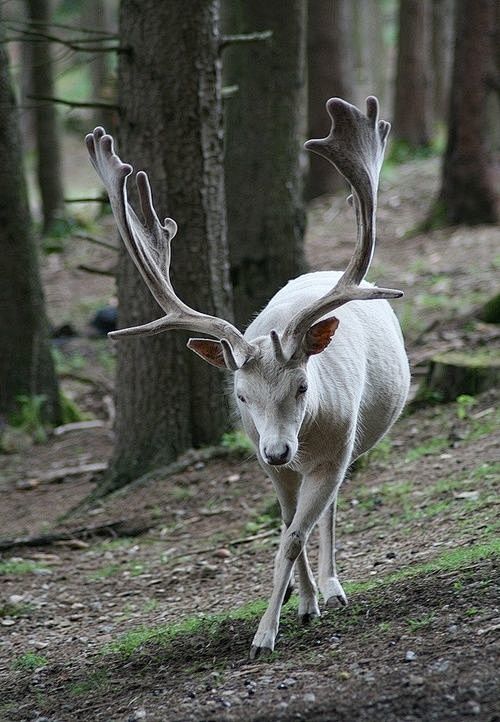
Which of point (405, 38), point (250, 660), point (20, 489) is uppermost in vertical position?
point (405, 38)

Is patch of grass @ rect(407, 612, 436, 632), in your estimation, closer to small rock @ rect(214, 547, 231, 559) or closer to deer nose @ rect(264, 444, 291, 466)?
deer nose @ rect(264, 444, 291, 466)

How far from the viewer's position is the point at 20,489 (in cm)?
983

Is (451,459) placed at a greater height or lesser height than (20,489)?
greater

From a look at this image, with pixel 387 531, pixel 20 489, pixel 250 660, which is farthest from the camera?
pixel 20 489

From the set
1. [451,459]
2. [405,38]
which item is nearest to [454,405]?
[451,459]

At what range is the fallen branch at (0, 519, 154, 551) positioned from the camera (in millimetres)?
8062

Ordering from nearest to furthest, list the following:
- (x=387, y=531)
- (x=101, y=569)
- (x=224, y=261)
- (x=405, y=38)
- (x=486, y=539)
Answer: (x=486, y=539) < (x=387, y=531) < (x=101, y=569) < (x=224, y=261) < (x=405, y=38)

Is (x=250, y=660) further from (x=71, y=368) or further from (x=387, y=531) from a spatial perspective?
(x=71, y=368)

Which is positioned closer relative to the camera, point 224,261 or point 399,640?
point 399,640

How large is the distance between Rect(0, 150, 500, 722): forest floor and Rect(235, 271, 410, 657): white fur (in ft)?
0.98

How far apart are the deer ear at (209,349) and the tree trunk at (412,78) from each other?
18451mm

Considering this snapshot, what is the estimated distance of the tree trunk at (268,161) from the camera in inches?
438

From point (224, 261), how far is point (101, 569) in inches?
106

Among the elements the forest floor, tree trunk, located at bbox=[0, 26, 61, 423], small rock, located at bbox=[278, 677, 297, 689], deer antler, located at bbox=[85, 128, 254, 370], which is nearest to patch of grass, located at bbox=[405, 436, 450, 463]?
the forest floor
